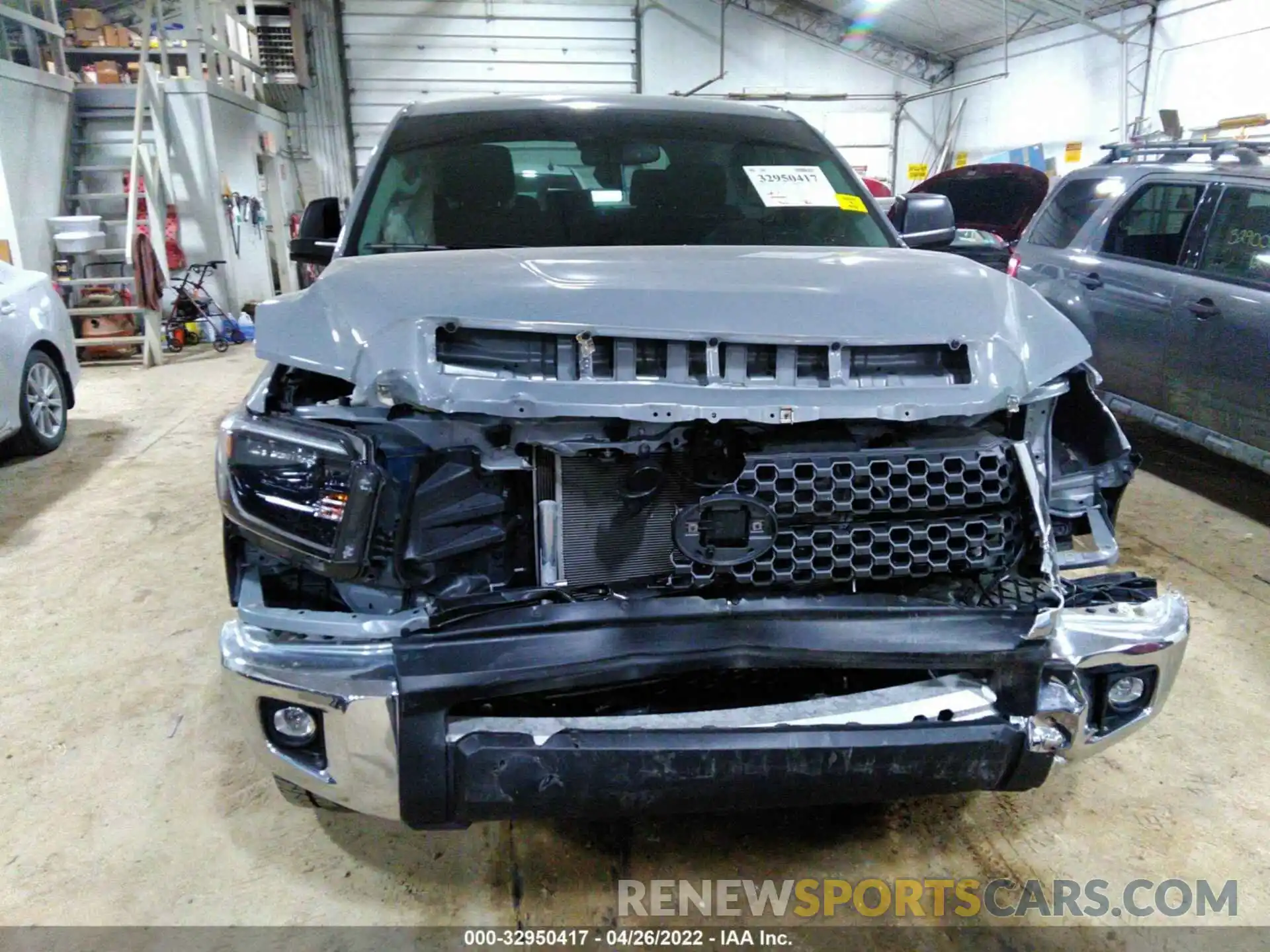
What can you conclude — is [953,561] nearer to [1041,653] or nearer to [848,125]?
[1041,653]

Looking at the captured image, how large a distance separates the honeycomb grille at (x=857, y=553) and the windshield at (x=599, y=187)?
3.64ft

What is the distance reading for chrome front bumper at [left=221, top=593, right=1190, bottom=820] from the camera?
53.4 inches

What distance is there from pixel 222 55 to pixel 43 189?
3.11m

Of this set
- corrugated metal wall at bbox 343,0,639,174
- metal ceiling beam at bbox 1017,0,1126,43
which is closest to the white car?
corrugated metal wall at bbox 343,0,639,174

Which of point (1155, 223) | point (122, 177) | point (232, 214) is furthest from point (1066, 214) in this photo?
point (122, 177)

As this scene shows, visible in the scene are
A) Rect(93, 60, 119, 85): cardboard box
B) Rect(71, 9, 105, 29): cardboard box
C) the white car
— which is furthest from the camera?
Rect(71, 9, 105, 29): cardboard box

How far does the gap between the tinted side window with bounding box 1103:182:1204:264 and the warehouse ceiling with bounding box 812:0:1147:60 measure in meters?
7.96

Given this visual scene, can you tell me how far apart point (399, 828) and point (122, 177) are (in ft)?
29.8

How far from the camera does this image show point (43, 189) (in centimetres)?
793

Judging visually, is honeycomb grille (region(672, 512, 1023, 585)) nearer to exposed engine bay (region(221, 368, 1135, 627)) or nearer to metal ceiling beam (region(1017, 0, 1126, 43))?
exposed engine bay (region(221, 368, 1135, 627))

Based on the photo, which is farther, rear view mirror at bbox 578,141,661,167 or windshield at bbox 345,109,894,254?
rear view mirror at bbox 578,141,661,167

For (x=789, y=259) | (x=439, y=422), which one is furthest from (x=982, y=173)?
(x=439, y=422)

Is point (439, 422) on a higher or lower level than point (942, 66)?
lower

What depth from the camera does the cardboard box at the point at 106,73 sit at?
917 centimetres
